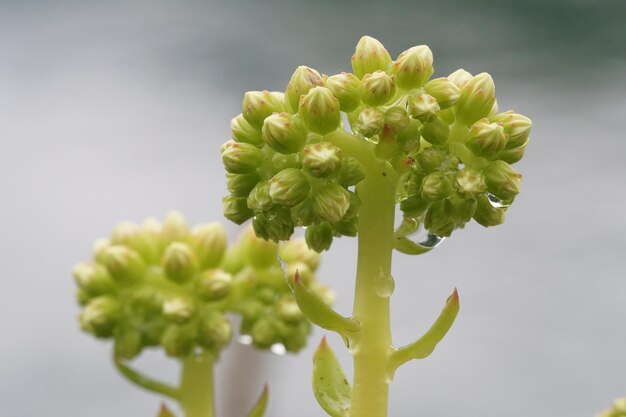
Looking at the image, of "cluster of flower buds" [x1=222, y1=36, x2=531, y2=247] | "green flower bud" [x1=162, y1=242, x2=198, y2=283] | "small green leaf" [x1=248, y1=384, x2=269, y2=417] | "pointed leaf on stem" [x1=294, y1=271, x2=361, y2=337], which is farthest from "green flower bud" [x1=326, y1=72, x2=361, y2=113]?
"green flower bud" [x1=162, y1=242, x2=198, y2=283]

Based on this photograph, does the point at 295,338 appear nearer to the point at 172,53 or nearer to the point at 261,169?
the point at 261,169

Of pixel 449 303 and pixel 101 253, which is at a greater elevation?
pixel 101 253

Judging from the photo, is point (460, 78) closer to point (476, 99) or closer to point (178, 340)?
point (476, 99)

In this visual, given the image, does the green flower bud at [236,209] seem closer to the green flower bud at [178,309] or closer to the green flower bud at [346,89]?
the green flower bud at [346,89]

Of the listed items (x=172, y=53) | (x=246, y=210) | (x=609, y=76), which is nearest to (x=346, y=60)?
(x=172, y=53)

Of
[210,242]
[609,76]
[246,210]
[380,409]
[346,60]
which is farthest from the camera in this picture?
[346,60]

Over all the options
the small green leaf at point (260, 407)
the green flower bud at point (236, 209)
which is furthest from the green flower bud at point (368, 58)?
the small green leaf at point (260, 407)

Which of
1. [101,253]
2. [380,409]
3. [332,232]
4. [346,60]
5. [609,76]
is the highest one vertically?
[346,60]
